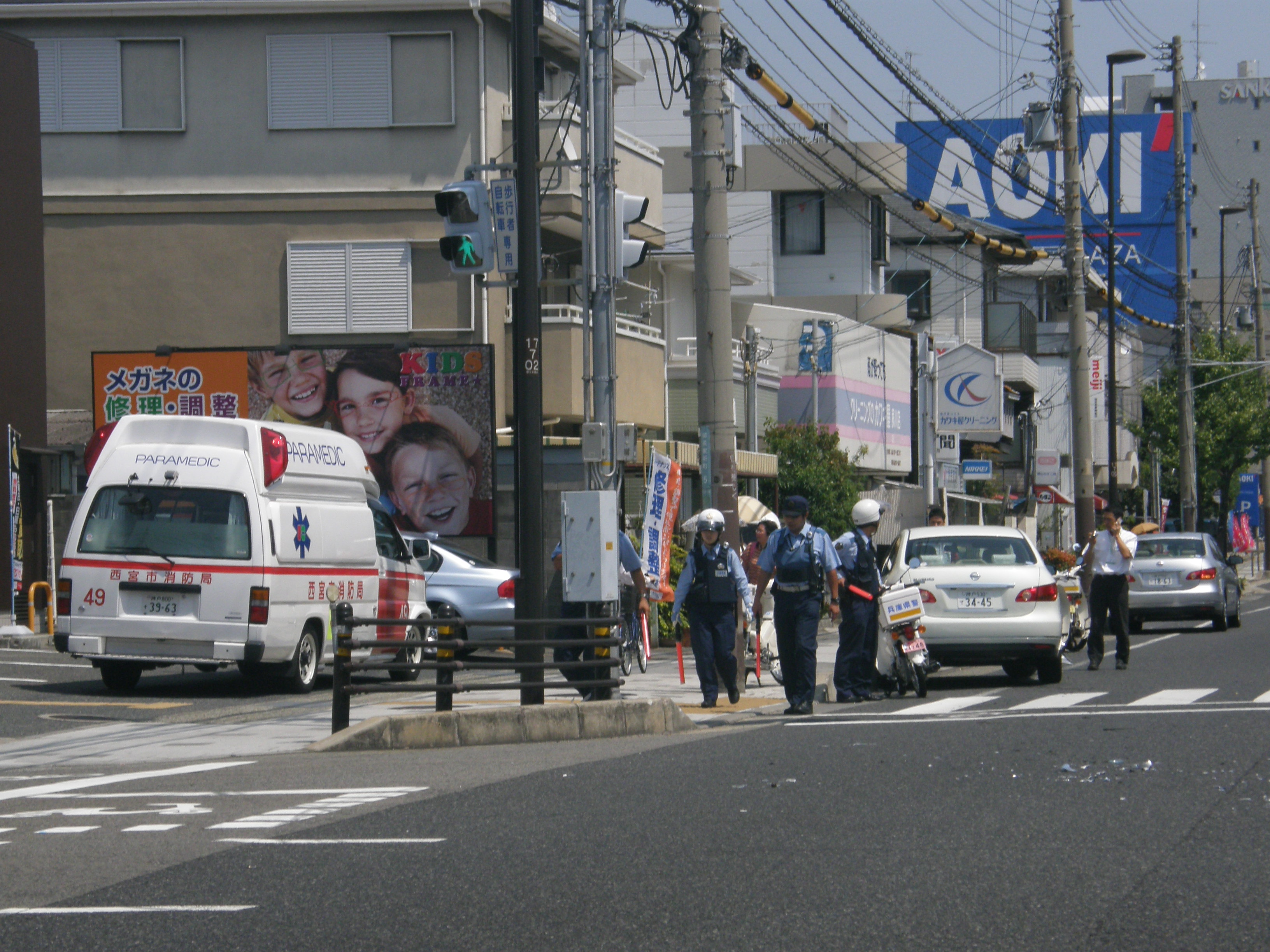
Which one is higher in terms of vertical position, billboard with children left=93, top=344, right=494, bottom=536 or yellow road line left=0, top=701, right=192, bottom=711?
billboard with children left=93, top=344, right=494, bottom=536

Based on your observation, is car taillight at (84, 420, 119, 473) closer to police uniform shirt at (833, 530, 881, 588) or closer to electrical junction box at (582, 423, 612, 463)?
electrical junction box at (582, 423, 612, 463)

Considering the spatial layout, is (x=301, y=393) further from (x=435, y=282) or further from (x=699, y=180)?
(x=699, y=180)

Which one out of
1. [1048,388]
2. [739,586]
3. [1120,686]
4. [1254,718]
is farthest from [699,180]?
[1048,388]

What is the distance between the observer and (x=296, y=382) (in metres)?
27.9

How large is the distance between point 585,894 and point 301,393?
2252 centimetres

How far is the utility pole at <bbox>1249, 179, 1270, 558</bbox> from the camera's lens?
5725 centimetres

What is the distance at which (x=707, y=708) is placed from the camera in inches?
573

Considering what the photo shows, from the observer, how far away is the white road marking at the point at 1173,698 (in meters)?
13.5

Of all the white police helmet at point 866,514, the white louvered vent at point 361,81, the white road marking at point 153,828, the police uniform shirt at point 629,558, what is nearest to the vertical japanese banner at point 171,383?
the white louvered vent at point 361,81

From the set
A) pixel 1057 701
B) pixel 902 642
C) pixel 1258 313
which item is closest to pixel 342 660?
pixel 902 642

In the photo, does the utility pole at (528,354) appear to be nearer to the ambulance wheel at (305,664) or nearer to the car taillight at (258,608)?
the car taillight at (258,608)

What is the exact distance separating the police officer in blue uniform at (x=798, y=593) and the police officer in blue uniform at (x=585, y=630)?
1.41 meters

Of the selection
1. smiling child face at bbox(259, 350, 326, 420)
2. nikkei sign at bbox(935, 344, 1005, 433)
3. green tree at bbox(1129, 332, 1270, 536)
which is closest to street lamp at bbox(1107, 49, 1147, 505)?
nikkei sign at bbox(935, 344, 1005, 433)

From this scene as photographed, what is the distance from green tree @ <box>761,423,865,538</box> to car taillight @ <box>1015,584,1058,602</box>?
1846cm
